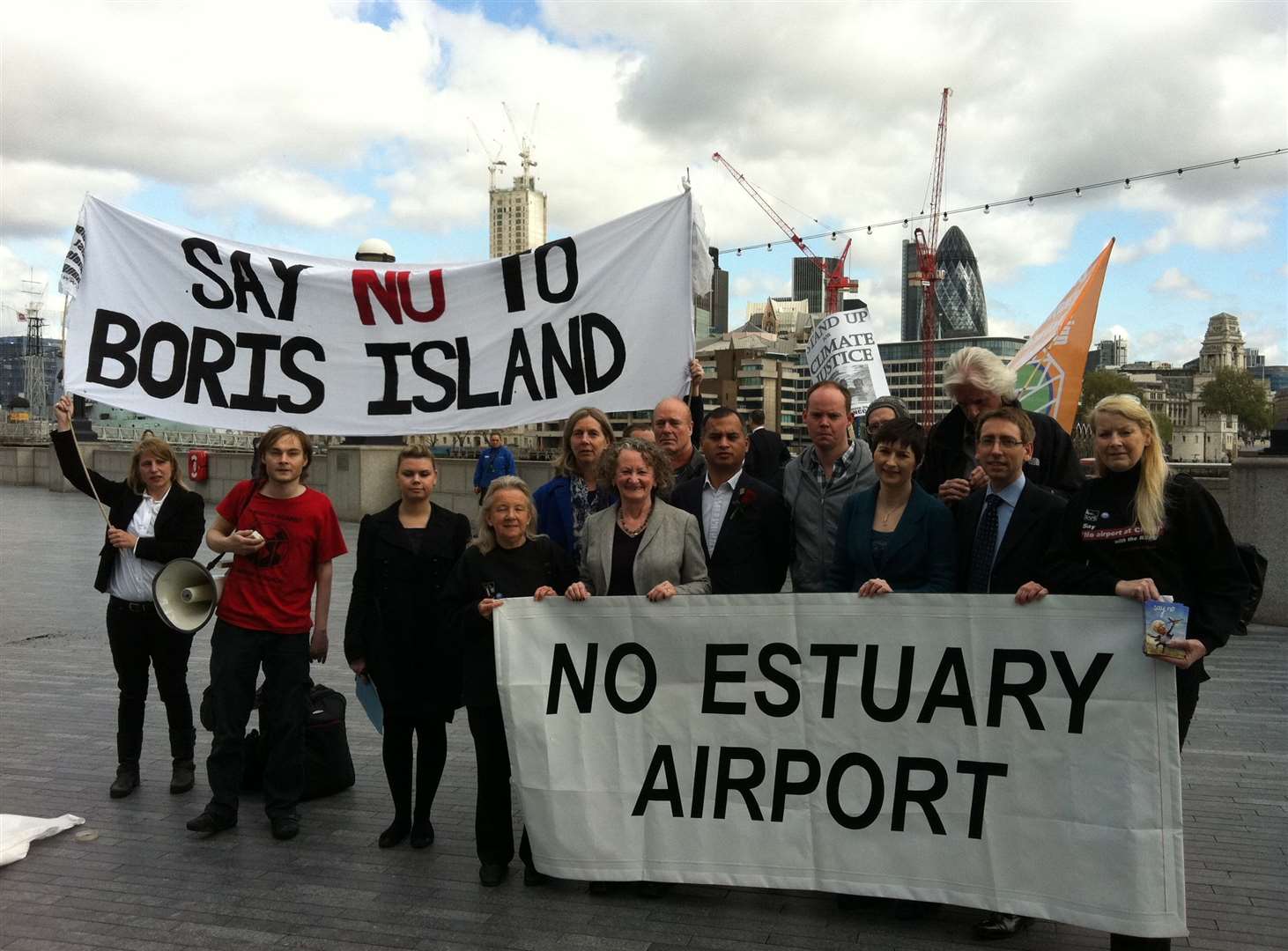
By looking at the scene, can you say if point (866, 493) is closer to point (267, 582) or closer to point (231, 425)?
point (267, 582)

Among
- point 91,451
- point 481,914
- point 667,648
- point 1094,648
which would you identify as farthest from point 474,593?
point 91,451

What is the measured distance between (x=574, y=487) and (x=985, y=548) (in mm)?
1946

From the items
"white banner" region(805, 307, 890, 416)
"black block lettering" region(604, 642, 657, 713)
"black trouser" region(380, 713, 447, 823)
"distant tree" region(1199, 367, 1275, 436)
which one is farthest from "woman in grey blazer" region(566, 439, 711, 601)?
"distant tree" region(1199, 367, 1275, 436)

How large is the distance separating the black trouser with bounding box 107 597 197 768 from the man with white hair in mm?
3873

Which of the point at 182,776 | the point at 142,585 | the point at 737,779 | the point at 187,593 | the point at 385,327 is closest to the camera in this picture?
the point at 737,779

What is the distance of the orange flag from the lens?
34.0 ft

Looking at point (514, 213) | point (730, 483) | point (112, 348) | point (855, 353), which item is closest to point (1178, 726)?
point (730, 483)

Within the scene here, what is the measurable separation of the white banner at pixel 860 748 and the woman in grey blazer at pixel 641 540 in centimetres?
16

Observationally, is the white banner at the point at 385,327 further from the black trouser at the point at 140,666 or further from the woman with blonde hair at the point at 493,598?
the woman with blonde hair at the point at 493,598

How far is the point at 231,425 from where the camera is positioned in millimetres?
5691

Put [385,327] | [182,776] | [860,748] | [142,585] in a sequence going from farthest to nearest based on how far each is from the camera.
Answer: [385,327] < [182,776] < [142,585] < [860,748]

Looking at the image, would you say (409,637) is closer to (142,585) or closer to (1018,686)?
(142,585)

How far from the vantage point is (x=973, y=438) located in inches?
199

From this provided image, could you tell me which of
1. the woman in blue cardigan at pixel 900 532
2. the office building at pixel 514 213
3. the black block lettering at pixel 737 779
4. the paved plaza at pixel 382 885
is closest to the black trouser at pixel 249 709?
the paved plaza at pixel 382 885
